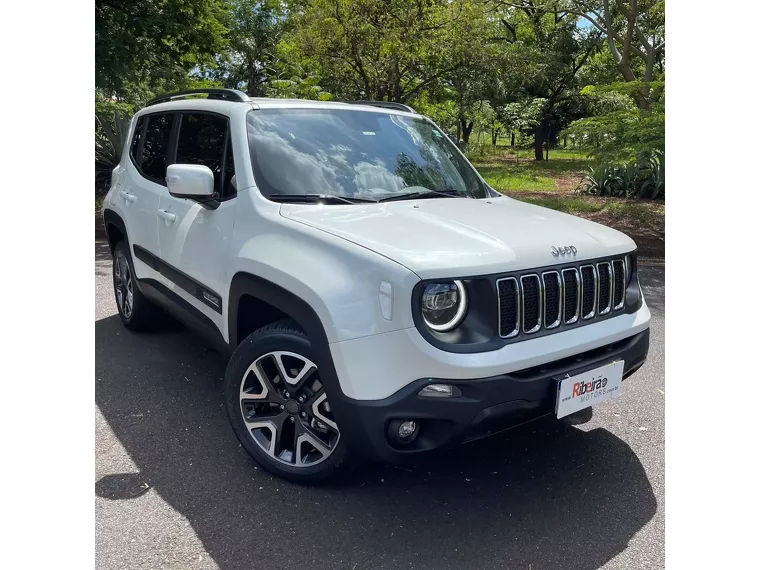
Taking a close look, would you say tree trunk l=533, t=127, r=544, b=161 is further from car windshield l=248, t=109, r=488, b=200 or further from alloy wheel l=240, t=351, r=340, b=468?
alloy wheel l=240, t=351, r=340, b=468

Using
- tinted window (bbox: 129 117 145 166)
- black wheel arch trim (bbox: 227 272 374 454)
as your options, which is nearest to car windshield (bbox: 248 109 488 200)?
black wheel arch trim (bbox: 227 272 374 454)

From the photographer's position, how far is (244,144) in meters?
3.45

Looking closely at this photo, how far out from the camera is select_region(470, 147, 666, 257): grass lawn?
31.1 feet

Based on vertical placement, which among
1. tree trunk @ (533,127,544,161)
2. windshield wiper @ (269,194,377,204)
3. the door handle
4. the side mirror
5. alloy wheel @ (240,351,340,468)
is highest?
tree trunk @ (533,127,544,161)

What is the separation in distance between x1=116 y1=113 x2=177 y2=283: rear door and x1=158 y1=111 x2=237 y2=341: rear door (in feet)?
0.63

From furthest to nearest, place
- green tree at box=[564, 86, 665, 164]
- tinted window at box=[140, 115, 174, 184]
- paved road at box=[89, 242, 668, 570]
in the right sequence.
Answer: green tree at box=[564, 86, 665, 164] < tinted window at box=[140, 115, 174, 184] < paved road at box=[89, 242, 668, 570]

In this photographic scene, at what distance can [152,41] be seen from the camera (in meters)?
12.7

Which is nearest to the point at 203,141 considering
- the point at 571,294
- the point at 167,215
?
the point at 167,215

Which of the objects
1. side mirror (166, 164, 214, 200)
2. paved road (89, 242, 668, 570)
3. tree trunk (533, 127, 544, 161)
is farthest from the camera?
tree trunk (533, 127, 544, 161)
